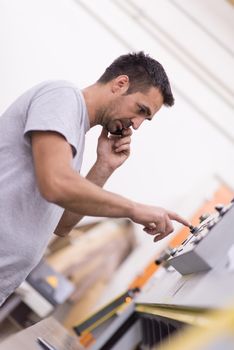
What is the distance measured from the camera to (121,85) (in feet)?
3.67

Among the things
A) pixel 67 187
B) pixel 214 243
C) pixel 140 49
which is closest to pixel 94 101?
pixel 67 187

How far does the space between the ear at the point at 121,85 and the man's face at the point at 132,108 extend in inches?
0.6

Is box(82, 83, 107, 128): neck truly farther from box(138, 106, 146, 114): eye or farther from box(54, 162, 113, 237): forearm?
box(54, 162, 113, 237): forearm

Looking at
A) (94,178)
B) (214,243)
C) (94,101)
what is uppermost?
(94,101)

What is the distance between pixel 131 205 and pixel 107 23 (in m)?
1.08

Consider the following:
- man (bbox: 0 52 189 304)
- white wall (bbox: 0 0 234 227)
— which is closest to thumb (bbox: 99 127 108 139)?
man (bbox: 0 52 189 304)

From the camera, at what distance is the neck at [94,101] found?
1096 millimetres

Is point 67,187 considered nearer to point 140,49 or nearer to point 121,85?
point 121,85

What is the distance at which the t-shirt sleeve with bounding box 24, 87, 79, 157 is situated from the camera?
0.90 meters

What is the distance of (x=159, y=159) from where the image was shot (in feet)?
6.40

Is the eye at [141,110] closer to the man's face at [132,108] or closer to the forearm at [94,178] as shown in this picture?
the man's face at [132,108]

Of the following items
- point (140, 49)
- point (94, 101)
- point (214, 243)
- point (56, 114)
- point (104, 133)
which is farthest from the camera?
point (140, 49)

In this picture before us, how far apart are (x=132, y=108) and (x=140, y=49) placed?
673mm

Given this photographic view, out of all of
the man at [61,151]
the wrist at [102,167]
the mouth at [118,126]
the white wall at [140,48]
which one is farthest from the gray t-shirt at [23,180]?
the white wall at [140,48]
